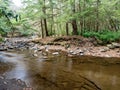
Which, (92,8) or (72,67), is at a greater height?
(92,8)

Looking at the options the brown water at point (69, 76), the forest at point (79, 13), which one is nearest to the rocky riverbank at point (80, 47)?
the forest at point (79, 13)

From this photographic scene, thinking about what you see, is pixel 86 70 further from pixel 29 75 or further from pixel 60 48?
pixel 60 48

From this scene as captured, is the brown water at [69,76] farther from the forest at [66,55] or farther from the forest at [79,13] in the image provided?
the forest at [79,13]

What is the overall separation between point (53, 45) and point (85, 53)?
374 cm

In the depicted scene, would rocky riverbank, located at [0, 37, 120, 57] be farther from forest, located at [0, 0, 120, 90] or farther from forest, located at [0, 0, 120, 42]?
forest, located at [0, 0, 120, 42]

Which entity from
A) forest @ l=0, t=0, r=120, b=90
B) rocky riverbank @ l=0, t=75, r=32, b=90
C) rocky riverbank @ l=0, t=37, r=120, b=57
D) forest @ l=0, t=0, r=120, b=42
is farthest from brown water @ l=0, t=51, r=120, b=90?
forest @ l=0, t=0, r=120, b=42

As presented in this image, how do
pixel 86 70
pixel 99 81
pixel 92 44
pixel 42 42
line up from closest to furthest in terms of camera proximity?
1. pixel 99 81
2. pixel 86 70
3. pixel 92 44
4. pixel 42 42

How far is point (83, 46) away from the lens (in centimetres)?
1466

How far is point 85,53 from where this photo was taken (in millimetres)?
13062

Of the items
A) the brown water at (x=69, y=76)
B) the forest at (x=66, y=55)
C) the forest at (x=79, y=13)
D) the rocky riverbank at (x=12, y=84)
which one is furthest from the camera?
the forest at (x=79, y=13)

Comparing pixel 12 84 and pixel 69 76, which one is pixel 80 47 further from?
pixel 12 84

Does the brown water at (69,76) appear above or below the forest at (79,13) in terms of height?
below

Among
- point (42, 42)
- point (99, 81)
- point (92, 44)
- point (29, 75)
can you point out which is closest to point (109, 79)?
point (99, 81)

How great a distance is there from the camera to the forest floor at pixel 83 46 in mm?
13055
